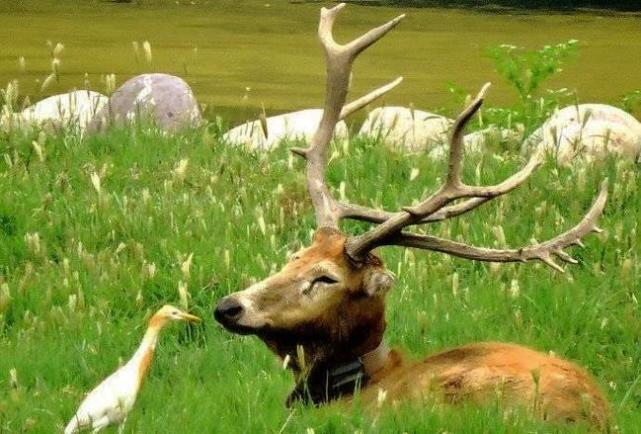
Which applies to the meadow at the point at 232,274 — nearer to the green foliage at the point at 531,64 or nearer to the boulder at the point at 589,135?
the boulder at the point at 589,135

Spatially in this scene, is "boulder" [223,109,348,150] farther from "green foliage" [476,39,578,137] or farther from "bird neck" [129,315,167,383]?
"bird neck" [129,315,167,383]

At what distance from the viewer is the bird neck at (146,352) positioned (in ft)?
18.4

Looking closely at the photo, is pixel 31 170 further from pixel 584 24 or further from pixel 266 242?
pixel 584 24

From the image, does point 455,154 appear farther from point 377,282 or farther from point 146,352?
point 146,352

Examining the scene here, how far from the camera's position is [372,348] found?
569 centimetres

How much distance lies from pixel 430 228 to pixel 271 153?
205 cm

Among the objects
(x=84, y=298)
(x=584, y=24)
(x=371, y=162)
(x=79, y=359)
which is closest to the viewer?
(x=79, y=359)

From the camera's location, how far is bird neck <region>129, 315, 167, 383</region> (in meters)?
5.62

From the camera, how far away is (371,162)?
960cm

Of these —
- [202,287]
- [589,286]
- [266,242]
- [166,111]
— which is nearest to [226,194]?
[266,242]

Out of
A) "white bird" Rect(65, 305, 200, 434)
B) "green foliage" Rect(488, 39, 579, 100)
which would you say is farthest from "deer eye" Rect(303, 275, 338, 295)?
"green foliage" Rect(488, 39, 579, 100)

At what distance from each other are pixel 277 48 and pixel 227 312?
17566 mm

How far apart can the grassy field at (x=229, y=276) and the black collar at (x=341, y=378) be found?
0.51ft

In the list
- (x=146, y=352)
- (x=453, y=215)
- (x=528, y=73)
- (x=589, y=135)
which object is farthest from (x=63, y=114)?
(x=453, y=215)
